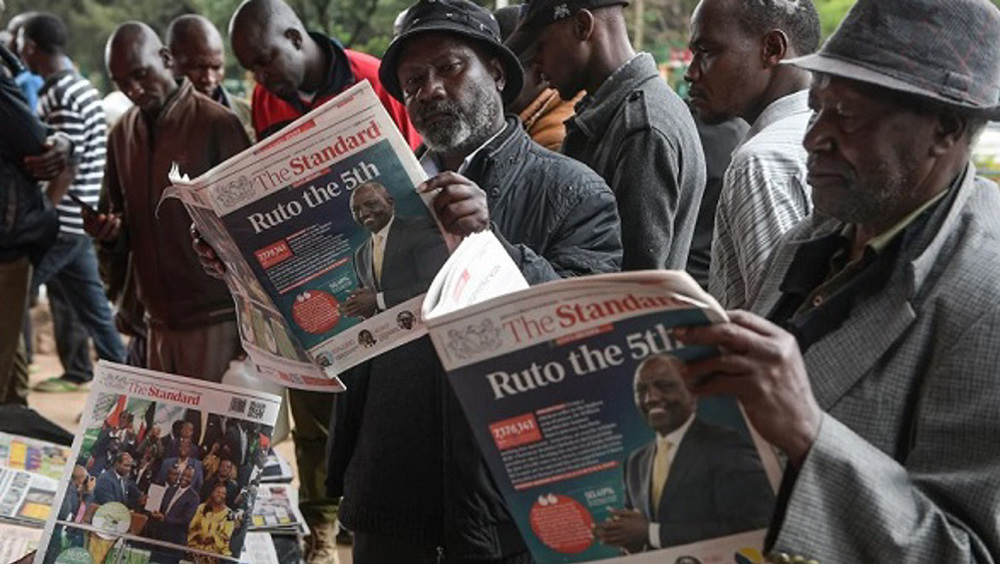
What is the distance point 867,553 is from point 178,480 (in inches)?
46.5

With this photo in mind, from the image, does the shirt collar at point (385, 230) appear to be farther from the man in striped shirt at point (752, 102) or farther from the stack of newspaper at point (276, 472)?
the stack of newspaper at point (276, 472)

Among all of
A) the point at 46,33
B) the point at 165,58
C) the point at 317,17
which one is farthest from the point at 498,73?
the point at 317,17

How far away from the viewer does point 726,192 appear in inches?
103

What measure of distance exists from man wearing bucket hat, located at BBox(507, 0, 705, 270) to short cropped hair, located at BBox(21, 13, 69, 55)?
4553mm

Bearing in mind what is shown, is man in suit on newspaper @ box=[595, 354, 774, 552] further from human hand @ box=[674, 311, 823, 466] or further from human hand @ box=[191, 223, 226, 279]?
human hand @ box=[191, 223, 226, 279]

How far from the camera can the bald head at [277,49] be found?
176 inches

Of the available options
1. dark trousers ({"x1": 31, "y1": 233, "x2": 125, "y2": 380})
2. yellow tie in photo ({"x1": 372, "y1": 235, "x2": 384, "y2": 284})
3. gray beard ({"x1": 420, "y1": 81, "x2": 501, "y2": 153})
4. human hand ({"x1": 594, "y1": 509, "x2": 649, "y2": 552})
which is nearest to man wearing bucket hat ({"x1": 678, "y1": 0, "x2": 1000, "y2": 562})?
human hand ({"x1": 594, "y1": 509, "x2": 649, "y2": 552})

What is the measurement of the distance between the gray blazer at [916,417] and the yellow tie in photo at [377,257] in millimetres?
830

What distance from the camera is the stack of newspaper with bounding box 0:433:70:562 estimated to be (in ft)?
9.52

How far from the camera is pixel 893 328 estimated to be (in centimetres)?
156

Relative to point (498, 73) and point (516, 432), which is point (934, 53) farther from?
point (498, 73)

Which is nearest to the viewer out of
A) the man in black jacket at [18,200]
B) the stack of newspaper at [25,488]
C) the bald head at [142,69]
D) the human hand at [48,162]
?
the stack of newspaper at [25,488]

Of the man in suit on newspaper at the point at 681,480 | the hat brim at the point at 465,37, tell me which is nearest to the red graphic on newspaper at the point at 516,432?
the man in suit on newspaper at the point at 681,480

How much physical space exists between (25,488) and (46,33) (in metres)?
4.90
